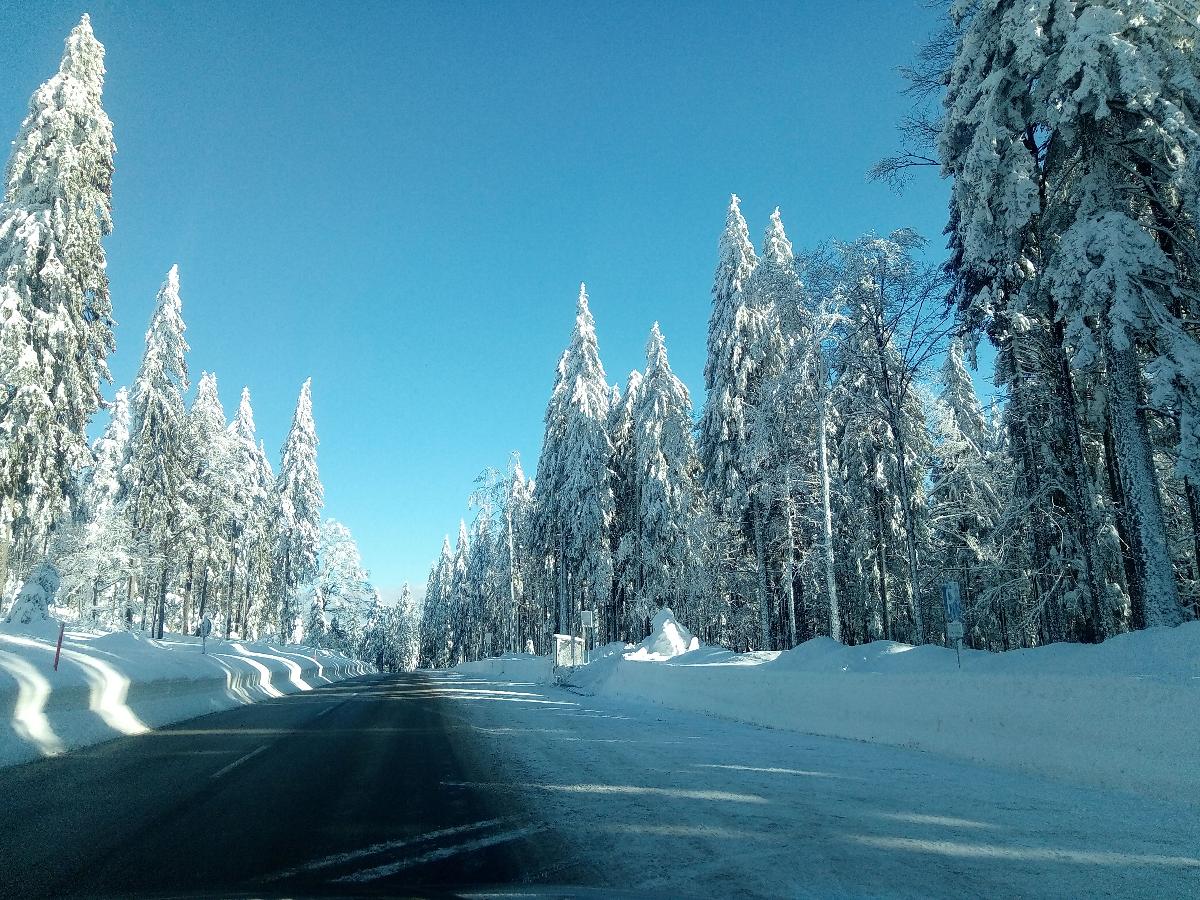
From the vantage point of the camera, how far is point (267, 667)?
2428cm

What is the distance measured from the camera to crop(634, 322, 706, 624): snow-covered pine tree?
116 feet

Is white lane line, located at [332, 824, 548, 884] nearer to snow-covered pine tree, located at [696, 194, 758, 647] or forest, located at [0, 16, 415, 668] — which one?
forest, located at [0, 16, 415, 668]

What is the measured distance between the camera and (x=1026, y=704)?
26.6ft

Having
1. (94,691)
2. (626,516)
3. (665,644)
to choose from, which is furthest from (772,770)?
(626,516)

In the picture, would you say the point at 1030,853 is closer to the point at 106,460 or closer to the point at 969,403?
the point at 969,403

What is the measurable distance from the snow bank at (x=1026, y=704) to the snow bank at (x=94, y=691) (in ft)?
36.6

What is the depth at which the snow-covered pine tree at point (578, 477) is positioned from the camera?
123 ft

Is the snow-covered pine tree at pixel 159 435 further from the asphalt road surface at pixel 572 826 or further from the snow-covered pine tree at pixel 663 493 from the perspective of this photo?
the asphalt road surface at pixel 572 826

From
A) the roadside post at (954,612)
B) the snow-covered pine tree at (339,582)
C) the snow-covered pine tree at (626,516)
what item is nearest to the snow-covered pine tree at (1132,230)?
the roadside post at (954,612)

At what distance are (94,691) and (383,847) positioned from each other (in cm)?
923

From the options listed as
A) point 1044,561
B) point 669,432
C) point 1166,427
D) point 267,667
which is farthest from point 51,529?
point 1166,427

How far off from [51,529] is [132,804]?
21.2 meters

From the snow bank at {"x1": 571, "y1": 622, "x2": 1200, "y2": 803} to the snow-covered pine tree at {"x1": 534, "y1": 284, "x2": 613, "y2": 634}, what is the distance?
24.0m

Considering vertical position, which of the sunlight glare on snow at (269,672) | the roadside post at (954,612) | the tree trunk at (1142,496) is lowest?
the sunlight glare on snow at (269,672)
